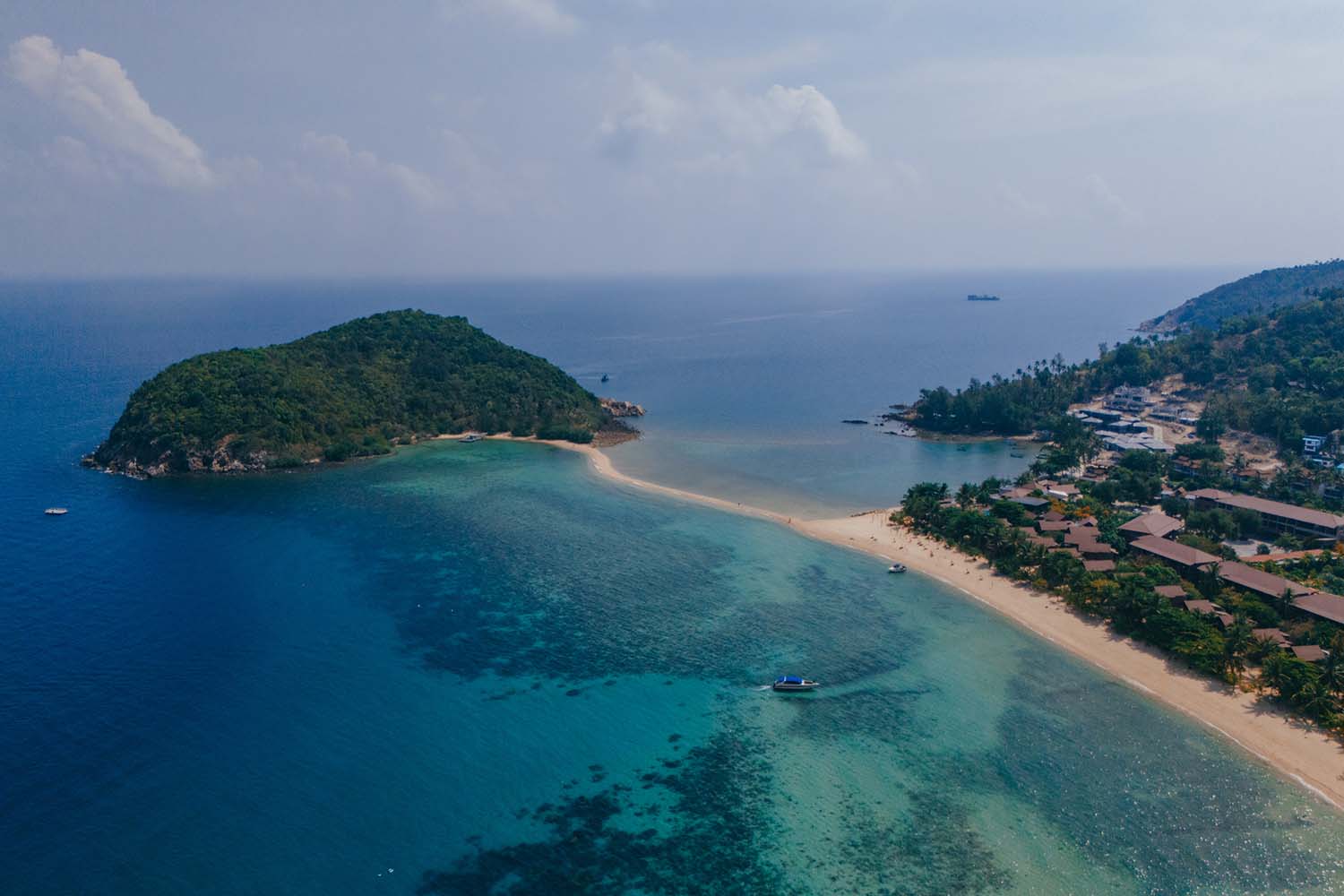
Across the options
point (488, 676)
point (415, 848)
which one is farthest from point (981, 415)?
point (415, 848)

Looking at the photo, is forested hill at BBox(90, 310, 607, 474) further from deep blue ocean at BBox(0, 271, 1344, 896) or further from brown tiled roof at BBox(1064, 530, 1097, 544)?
brown tiled roof at BBox(1064, 530, 1097, 544)

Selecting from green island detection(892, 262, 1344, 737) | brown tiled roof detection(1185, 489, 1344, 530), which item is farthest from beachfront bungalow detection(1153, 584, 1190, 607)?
brown tiled roof detection(1185, 489, 1344, 530)

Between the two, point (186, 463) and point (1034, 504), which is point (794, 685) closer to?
point (1034, 504)

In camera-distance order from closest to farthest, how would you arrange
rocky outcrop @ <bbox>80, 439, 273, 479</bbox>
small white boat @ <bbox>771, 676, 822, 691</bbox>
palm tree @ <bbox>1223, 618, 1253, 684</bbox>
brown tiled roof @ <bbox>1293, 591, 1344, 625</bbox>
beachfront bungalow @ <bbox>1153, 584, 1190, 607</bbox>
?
small white boat @ <bbox>771, 676, 822, 691</bbox>
palm tree @ <bbox>1223, 618, 1253, 684</bbox>
brown tiled roof @ <bbox>1293, 591, 1344, 625</bbox>
beachfront bungalow @ <bbox>1153, 584, 1190, 607</bbox>
rocky outcrop @ <bbox>80, 439, 273, 479</bbox>

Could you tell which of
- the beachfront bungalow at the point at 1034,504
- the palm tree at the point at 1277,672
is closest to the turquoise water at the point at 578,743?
the palm tree at the point at 1277,672

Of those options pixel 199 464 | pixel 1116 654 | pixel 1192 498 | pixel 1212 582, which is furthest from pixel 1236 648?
pixel 199 464

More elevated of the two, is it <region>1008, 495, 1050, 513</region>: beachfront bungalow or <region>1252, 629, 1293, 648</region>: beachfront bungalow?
<region>1008, 495, 1050, 513</region>: beachfront bungalow

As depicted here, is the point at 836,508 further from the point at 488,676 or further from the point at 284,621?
the point at 284,621

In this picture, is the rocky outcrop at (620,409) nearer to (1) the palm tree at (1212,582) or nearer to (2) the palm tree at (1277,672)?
(1) the palm tree at (1212,582)
